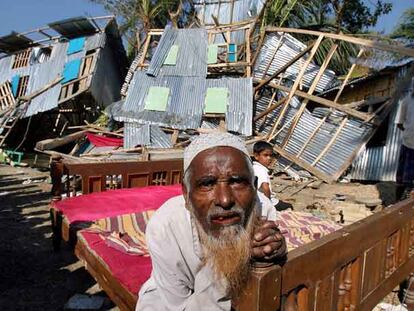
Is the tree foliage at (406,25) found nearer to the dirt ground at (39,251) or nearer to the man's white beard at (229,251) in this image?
the dirt ground at (39,251)

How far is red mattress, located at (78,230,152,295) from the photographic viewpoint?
96.9 inches

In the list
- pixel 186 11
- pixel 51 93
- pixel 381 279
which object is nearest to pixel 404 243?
pixel 381 279

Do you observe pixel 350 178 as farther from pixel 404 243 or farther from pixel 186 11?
pixel 186 11

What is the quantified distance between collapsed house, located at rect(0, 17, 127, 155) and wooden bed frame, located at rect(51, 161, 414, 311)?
1275 centimetres

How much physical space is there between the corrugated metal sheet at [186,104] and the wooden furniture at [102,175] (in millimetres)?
6411

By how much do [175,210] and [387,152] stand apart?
1009 cm

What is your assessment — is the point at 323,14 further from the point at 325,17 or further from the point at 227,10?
the point at 227,10

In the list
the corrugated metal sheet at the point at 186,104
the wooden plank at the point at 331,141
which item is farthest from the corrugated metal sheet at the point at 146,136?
the wooden plank at the point at 331,141

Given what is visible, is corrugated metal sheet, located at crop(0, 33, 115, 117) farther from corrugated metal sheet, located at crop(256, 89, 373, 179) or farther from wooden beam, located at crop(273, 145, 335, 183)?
wooden beam, located at crop(273, 145, 335, 183)

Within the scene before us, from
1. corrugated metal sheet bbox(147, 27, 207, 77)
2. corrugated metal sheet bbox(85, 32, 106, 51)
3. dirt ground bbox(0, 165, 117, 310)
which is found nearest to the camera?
dirt ground bbox(0, 165, 117, 310)

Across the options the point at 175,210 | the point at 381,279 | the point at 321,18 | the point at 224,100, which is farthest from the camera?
the point at 321,18

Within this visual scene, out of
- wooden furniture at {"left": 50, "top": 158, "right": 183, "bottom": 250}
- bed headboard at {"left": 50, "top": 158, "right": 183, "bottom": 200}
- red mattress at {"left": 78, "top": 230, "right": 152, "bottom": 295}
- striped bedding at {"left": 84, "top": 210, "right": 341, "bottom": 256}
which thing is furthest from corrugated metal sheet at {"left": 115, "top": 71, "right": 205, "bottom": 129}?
red mattress at {"left": 78, "top": 230, "right": 152, "bottom": 295}

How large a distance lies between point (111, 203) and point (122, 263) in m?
1.65

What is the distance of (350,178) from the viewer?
11250 mm
